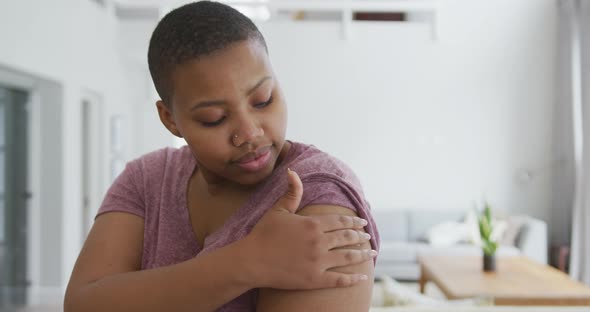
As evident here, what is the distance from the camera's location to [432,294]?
15.6 ft

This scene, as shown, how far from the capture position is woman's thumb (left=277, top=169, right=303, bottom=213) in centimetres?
57

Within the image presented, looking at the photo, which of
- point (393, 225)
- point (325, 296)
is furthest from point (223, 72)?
point (393, 225)

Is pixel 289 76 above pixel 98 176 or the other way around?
above

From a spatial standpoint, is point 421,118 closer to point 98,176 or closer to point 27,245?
point 98,176

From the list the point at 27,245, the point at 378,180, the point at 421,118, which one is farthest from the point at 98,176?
the point at 421,118

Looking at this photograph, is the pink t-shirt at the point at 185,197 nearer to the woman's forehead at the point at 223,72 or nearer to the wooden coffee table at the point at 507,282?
the woman's forehead at the point at 223,72

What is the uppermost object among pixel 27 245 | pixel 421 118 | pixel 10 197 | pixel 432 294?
pixel 421 118

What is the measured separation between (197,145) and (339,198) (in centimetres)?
19

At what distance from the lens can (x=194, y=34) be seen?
2.02 feet

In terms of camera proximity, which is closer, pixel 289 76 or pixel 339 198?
pixel 339 198

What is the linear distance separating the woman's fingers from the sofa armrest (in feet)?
17.9

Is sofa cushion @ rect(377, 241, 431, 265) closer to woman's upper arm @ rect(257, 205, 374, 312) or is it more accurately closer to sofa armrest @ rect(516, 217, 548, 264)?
sofa armrest @ rect(516, 217, 548, 264)

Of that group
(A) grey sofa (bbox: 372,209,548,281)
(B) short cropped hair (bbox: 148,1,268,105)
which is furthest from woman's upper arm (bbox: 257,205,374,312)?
(A) grey sofa (bbox: 372,209,548,281)

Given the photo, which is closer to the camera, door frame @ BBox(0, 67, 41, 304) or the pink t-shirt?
the pink t-shirt
